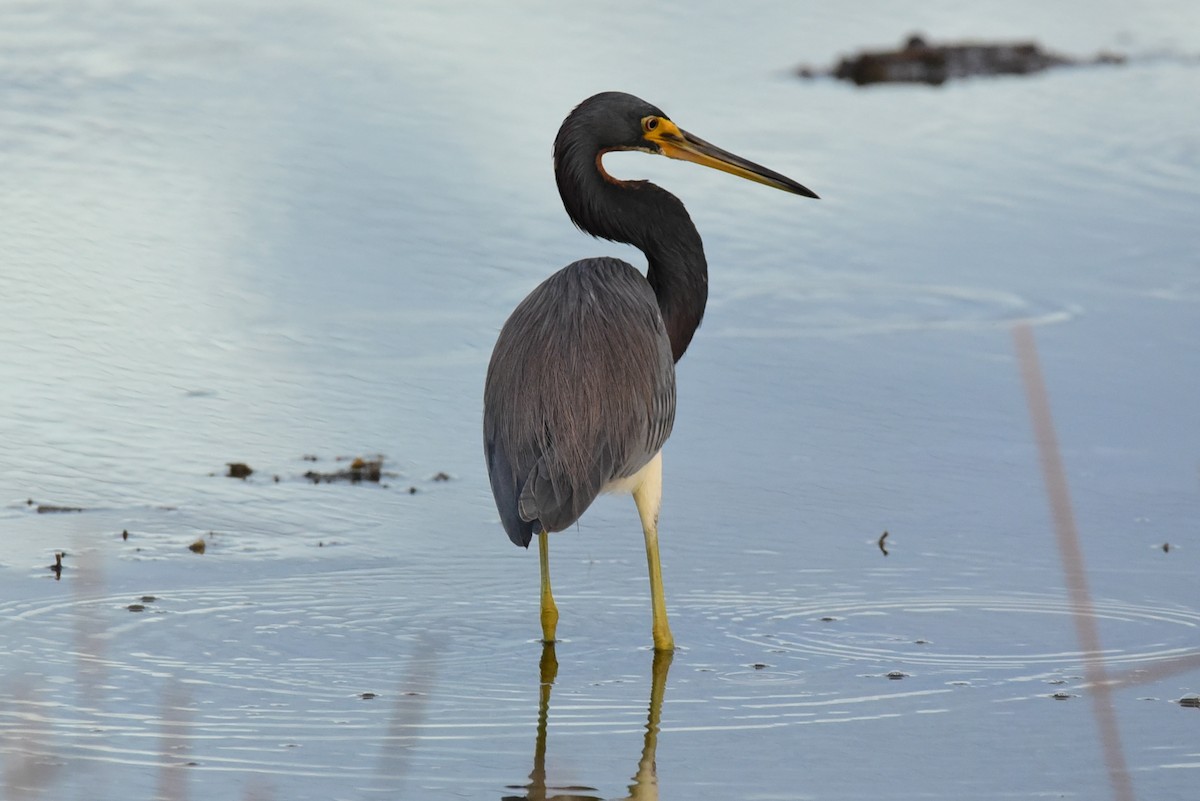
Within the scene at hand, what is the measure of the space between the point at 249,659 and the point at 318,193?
569 centimetres

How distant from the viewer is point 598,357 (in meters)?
5.96

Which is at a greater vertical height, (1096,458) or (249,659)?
(1096,458)

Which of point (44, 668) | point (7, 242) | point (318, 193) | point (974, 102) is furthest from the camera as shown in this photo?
point (974, 102)

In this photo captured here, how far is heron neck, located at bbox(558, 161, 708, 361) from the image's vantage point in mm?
6551

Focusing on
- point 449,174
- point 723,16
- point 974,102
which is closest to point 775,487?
point 449,174

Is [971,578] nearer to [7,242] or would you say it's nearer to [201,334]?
[201,334]

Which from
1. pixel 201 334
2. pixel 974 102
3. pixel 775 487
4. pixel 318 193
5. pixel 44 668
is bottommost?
pixel 44 668

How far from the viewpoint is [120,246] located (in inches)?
379

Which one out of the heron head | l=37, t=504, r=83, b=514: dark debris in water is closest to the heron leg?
the heron head

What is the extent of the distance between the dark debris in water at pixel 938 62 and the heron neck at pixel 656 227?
9018mm

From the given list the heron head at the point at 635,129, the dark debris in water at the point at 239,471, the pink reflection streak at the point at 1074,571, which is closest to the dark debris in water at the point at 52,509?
the dark debris in water at the point at 239,471

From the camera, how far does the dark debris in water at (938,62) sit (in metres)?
15.6

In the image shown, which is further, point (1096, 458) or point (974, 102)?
point (974, 102)

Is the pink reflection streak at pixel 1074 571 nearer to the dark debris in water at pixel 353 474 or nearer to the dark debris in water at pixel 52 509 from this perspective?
the dark debris in water at pixel 353 474
